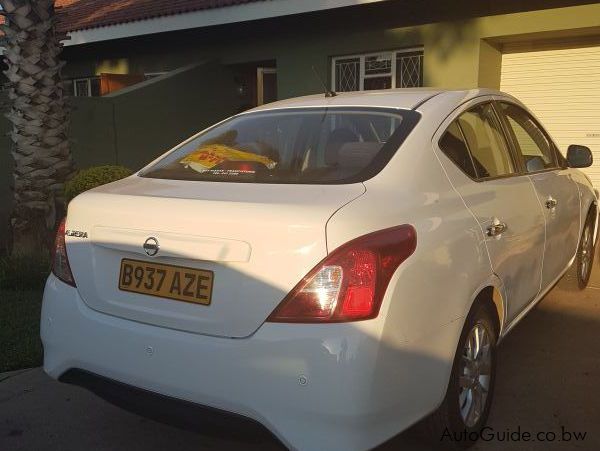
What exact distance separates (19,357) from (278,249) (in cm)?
271

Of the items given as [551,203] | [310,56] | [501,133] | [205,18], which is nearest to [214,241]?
[501,133]

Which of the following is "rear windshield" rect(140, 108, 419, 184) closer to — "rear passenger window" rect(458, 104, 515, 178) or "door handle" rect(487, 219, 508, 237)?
"rear passenger window" rect(458, 104, 515, 178)

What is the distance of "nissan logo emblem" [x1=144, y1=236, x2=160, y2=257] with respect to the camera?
2.38 m

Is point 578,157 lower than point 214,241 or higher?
higher

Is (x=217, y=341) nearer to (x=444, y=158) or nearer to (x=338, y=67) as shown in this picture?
(x=444, y=158)

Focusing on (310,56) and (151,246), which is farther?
(310,56)

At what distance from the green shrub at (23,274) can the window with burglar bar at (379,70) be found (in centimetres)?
619

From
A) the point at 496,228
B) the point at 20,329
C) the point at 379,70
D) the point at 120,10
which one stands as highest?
the point at 120,10

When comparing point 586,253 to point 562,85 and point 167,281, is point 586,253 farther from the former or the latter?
point 562,85

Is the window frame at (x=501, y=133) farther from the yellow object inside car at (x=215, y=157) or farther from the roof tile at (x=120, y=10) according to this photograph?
the roof tile at (x=120, y=10)

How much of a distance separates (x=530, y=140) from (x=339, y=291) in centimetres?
275

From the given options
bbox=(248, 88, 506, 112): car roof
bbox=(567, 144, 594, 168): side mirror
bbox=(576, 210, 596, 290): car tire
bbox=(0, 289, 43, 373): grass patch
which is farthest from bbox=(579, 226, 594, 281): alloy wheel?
bbox=(0, 289, 43, 373): grass patch

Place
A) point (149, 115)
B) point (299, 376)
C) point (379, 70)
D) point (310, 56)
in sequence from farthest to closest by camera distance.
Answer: point (149, 115), point (310, 56), point (379, 70), point (299, 376)

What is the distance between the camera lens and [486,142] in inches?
132
